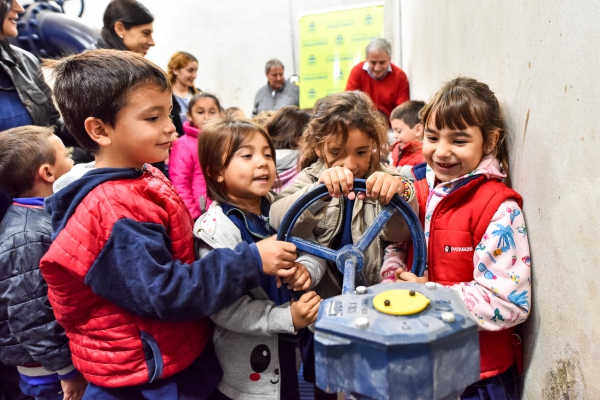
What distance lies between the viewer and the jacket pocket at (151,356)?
1.09m

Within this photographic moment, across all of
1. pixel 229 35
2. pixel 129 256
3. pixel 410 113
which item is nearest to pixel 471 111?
pixel 129 256

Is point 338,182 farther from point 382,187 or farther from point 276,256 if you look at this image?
point 276,256

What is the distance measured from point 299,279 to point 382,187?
0.32 metres

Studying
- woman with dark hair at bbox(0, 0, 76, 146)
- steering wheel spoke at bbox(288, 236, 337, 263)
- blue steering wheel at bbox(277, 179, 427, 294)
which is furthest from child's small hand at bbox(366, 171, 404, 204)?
woman with dark hair at bbox(0, 0, 76, 146)

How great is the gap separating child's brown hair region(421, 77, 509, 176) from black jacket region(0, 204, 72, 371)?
1.27m

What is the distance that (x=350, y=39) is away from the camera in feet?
18.6

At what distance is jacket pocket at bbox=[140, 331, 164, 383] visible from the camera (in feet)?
3.57

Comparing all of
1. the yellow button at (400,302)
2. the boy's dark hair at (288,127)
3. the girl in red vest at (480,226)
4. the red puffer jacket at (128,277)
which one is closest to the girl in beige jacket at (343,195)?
the girl in red vest at (480,226)

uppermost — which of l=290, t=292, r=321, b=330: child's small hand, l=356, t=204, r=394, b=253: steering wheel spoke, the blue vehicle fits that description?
the blue vehicle

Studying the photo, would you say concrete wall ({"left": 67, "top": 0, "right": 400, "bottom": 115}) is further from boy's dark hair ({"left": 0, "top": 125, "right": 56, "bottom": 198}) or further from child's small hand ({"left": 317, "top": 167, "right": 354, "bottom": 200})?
child's small hand ({"left": 317, "top": 167, "right": 354, "bottom": 200})

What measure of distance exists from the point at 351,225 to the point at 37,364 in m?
1.13

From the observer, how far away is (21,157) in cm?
156

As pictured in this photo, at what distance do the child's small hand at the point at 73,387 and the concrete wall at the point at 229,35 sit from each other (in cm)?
607

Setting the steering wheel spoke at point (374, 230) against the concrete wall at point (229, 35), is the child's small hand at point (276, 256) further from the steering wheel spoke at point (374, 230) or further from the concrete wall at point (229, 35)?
the concrete wall at point (229, 35)
